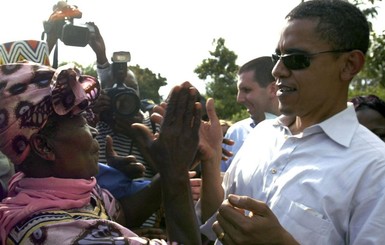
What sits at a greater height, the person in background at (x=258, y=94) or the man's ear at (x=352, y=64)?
the man's ear at (x=352, y=64)

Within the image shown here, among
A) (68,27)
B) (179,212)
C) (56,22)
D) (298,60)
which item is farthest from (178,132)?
(56,22)

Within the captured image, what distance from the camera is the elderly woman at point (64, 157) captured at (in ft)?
5.54

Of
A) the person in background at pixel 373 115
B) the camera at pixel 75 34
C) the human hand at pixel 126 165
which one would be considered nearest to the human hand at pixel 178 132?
the human hand at pixel 126 165

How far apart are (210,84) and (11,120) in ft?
85.2

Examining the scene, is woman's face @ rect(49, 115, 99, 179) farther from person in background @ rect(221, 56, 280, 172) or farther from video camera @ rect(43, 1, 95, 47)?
person in background @ rect(221, 56, 280, 172)

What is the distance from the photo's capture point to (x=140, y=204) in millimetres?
2510

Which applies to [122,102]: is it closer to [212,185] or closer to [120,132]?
[120,132]

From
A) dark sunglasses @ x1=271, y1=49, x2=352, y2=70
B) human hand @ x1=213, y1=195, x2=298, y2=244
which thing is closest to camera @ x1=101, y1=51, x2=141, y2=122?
dark sunglasses @ x1=271, y1=49, x2=352, y2=70

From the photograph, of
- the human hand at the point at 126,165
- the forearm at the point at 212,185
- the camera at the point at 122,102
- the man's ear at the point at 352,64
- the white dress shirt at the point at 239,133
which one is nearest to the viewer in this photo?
the man's ear at the point at 352,64

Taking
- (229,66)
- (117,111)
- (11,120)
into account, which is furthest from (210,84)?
(11,120)

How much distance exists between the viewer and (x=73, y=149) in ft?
6.08

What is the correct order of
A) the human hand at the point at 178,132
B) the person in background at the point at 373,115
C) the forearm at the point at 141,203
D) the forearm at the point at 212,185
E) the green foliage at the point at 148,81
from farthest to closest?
the green foliage at the point at 148,81
the person in background at the point at 373,115
the forearm at the point at 141,203
the forearm at the point at 212,185
the human hand at the point at 178,132

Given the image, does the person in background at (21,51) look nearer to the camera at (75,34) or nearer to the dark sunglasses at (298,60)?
the camera at (75,34)

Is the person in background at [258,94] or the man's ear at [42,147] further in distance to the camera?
the person in background at [258,94]
